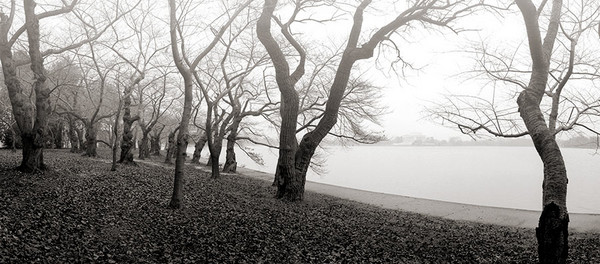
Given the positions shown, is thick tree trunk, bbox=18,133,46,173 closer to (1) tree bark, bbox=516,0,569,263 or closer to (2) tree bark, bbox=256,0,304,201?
(2) tree bark, bbox=256,0,304,201

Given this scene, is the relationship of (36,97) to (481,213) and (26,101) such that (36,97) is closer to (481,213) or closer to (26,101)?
(26,101)

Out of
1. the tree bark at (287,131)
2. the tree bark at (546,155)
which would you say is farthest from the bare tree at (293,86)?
the tree bark at (546,155)

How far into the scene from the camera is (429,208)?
1689cm

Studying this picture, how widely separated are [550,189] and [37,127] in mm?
13234

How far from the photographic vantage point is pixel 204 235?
7477mm

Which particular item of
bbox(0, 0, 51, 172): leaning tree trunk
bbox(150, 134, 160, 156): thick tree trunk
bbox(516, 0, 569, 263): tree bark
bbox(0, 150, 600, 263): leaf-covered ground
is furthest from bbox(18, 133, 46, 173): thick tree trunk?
bbox(150, 134, 160, 156): thick tree trunk

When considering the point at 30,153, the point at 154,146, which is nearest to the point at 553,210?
the point at 30,153

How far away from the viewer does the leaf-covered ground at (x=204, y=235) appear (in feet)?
19.8

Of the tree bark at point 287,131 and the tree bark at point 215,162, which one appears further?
the tree bark at point 215,162

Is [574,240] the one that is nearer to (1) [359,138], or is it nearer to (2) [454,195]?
(1) [359,138]

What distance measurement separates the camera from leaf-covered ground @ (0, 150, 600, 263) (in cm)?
604

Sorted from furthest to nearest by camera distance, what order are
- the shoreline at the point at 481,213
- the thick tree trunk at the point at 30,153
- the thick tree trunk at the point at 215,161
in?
1. the thick tree trunk at the point at 215,161
2. the shoreline at the point at 481,213
3. the thick tree trunk at the point at 30,153

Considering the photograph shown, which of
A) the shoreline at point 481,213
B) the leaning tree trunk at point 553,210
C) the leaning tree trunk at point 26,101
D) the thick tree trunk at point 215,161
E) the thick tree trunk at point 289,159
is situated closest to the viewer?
the leaning tree trunk at point 553,210

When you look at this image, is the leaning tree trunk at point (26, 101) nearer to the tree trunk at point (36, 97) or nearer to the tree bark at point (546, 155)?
the tree trunk at point (36, 97)
